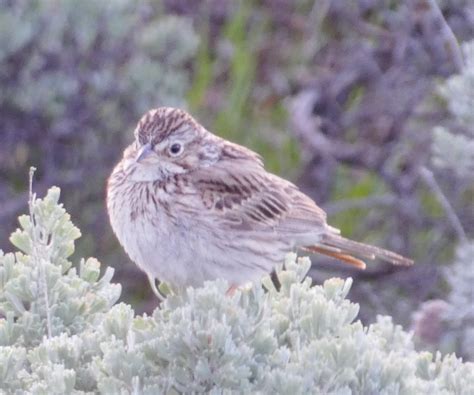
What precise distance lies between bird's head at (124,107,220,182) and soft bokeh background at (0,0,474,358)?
6.27 feet

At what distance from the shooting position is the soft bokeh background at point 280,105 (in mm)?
7344

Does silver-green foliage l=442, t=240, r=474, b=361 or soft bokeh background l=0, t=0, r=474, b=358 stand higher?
soft bokeh background l=0, t=0, r=474, b=358

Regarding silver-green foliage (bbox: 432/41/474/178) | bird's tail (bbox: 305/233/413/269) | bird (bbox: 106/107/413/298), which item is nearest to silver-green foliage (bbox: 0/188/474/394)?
bird (bbox: 106/107/413/298)

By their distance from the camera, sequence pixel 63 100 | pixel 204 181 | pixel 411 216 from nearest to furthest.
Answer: pixel 204 181
pixel 63 100
pixel 411 216

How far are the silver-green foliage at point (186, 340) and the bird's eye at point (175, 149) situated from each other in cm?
124

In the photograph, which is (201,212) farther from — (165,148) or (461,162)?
(461,162)

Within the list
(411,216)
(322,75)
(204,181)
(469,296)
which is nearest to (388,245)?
(411,216)

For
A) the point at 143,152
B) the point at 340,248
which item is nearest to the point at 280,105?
A: the point at 340,248

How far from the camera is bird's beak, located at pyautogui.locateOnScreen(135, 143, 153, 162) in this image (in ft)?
16.2

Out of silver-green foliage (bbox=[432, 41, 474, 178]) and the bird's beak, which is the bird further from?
silver-green foliage (bbox=[432, 41, 474, 178])

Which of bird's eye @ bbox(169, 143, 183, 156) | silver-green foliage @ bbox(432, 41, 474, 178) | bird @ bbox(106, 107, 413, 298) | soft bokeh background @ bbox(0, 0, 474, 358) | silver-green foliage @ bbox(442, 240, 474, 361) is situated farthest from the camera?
soft bokeh background @ bbox(0, 0, 474, 358)

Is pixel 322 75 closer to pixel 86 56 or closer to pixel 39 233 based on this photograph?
pixel 86 56

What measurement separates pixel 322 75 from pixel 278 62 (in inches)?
27.6

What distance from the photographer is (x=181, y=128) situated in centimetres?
514
